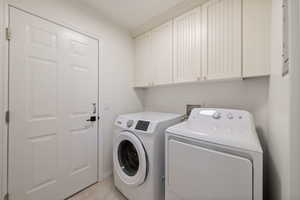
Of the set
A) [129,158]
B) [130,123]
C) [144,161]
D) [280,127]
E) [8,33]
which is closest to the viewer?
[280,127]

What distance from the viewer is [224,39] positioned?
1.38 meters

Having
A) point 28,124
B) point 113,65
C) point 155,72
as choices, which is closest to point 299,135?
point 155,72

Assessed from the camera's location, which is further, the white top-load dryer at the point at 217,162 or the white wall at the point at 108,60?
the white wall at the point at 108,60

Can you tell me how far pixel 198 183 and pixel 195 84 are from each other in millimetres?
1321

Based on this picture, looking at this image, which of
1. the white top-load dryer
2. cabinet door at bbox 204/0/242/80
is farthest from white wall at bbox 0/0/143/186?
cabinet door at bbox 204/0/242/80

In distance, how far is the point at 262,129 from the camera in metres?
1.40

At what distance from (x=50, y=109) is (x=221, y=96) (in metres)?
2.09

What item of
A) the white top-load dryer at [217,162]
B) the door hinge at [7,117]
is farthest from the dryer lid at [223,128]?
the door hinge at [7,117]

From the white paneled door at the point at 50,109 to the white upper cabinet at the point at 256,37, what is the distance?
1843 mm

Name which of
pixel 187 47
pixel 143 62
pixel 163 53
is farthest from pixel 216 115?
pixel 143 62

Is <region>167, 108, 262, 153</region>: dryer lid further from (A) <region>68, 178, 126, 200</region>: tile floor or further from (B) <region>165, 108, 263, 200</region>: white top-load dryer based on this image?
(A) <region>68, 178, 126, 200</region>: tile floor

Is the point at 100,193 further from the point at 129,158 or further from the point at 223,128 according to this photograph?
the point at 223,128

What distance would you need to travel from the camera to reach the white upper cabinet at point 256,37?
114 cm

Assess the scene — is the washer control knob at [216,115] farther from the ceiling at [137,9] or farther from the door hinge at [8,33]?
the door hinge at [8,33]
